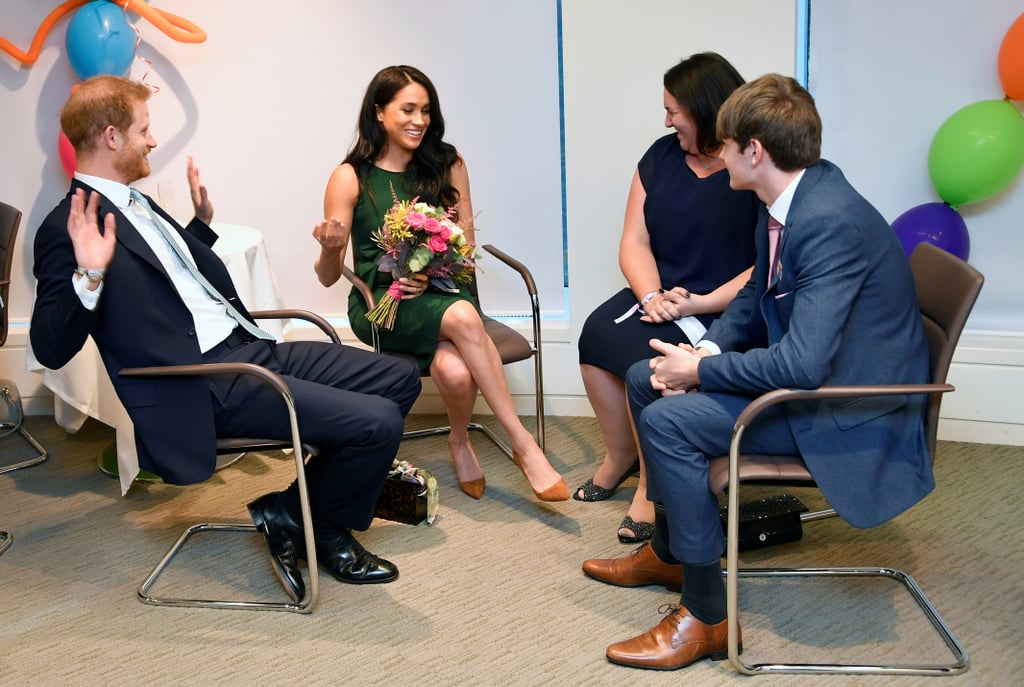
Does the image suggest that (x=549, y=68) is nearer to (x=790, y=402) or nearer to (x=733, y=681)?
(x=790, y=402)

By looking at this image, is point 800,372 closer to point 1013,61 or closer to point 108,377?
point 1013,61

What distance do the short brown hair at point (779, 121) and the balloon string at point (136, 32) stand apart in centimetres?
272

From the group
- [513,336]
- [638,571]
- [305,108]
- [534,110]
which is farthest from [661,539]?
[305,108]

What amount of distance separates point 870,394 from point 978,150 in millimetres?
1664

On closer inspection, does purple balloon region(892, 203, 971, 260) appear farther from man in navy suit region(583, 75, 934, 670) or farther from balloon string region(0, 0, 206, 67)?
balloon string region(0, 0, 206, 67)

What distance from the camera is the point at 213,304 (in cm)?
317

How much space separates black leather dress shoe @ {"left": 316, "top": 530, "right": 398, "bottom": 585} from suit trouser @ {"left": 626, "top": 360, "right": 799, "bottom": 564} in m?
0.97

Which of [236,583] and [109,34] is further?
[109,34]

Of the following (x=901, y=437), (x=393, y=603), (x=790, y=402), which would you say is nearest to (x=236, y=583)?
(x=393, y=603)

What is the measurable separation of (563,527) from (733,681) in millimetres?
986

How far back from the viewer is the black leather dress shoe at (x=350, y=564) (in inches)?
126

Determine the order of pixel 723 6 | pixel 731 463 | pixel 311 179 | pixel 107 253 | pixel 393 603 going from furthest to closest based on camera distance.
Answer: pixel 311 179, pixel 723 6, pixel 393 603, pixel 107 253, pixel 731 463

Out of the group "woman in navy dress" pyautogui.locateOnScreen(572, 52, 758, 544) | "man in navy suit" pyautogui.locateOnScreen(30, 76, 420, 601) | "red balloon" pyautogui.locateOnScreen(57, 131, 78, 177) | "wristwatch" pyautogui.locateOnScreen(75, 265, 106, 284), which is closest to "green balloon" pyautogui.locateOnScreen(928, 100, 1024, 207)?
"woman in navy dress" pyautogui.locateOnScreen(572, 52, 758, 544)

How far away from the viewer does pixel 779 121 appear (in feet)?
8.45
